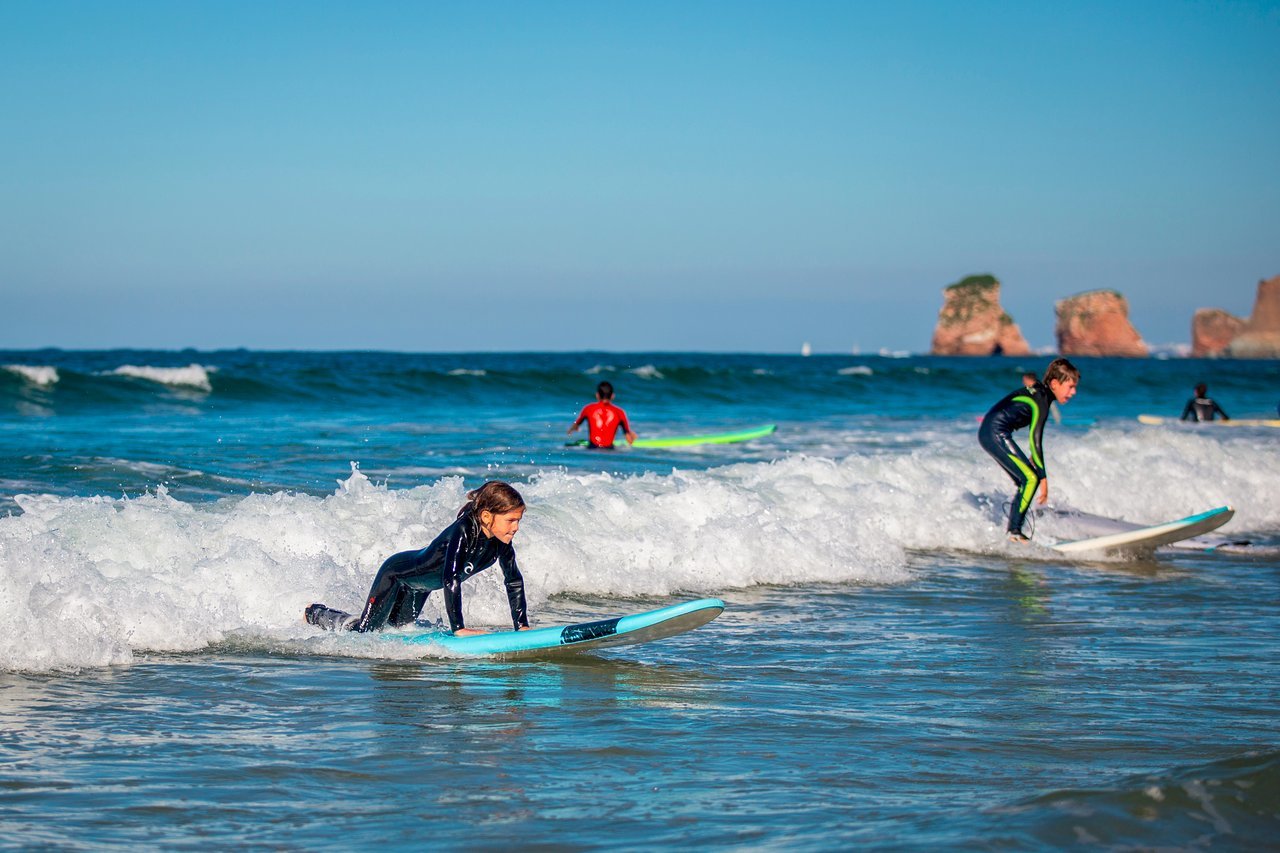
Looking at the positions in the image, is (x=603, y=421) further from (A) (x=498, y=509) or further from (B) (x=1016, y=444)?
(A) (x=498, y=509)

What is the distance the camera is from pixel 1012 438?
1195 cm

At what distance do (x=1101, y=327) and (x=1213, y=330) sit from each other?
63.4 ft

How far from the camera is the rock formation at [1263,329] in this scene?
500 feet

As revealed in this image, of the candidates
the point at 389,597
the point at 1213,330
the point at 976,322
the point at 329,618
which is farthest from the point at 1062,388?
the point at 1213,330

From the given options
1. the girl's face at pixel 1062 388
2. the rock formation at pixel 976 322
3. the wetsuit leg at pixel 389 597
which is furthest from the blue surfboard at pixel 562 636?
the rock formation at pixel 976 322

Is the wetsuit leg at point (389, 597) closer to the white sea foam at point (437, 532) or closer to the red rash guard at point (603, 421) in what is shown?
the white sea foam at point (437, 532)

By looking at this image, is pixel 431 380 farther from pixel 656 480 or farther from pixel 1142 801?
pixel 1142 801

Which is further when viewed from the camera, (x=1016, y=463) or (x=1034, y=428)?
(x=1016, y=463)

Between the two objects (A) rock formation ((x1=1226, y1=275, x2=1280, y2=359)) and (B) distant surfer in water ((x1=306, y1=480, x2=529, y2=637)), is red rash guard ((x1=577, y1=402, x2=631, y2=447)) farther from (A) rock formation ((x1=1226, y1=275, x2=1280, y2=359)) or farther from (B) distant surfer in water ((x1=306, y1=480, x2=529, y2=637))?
(A) rock formation ((x1=1226, y1=275, x2=1280, y2=359))

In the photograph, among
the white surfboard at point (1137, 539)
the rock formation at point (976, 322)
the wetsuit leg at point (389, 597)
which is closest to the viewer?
the wetsuit leg at point (389, 597)

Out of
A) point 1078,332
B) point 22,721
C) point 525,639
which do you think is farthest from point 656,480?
point 1078,332

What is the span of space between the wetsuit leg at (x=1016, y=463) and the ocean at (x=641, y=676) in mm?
598

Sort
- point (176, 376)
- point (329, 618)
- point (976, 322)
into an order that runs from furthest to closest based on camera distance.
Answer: point (976, 322) < point (176, 376) < point (329, 618)

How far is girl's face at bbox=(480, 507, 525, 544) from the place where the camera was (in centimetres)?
659
